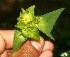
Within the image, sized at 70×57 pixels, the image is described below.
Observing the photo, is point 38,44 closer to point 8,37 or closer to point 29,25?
point 8,37

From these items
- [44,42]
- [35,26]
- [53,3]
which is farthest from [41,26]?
[53,3]

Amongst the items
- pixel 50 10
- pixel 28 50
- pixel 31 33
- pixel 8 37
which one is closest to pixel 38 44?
pixel 28 50

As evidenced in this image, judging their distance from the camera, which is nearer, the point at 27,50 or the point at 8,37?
the point at 27,50

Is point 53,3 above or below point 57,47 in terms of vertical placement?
above

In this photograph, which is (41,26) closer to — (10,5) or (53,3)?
(53,3)

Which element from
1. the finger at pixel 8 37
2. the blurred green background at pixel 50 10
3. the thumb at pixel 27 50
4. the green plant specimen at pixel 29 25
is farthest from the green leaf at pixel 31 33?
the blurred green background at pixel 50 10

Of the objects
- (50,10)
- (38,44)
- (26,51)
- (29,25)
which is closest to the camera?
(29,25)

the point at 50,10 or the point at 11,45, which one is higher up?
the point at 50,10
